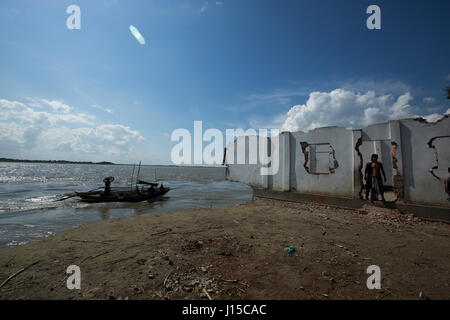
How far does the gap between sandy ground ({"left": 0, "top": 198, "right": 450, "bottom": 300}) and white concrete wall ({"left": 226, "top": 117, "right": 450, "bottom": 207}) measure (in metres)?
1.40

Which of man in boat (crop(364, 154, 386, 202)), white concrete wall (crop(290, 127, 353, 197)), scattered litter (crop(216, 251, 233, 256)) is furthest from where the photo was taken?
white concrete wall (crop(290, 127, 353, 197))

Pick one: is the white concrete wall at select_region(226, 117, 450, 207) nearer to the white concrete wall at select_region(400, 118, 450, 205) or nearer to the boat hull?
the white concrete wall at select_region(400, 118, 450, 205)

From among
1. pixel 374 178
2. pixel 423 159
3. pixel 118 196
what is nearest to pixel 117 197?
pixel 118 196

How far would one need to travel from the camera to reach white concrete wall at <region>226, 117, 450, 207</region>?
21.1ft

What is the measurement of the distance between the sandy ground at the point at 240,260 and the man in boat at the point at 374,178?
37.4 inches

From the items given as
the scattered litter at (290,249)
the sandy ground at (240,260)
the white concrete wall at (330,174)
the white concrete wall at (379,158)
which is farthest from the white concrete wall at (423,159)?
the scattered litter at (290,249)

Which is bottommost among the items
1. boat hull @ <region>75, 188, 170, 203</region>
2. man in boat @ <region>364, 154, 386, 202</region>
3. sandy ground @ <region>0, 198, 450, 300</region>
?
boat hull @ <region>75, 188, 170, 203</region>

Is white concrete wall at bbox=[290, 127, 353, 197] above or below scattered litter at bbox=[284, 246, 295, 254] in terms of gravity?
above

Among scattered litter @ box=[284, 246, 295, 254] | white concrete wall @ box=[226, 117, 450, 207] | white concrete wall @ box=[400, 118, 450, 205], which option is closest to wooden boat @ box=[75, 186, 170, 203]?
white concrete wall @ box=[226, 117, 450, 207]

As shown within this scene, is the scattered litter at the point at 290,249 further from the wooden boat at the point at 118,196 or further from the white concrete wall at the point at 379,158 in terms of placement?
the wooden boat at the point at 118,196

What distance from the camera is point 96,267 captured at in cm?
372

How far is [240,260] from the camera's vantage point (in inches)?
150
